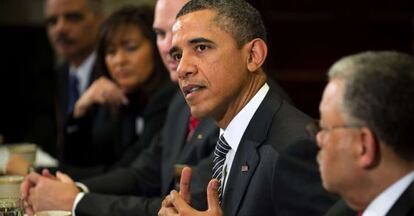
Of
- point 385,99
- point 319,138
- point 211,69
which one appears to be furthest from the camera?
point 211,69

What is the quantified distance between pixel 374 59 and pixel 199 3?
2.83 feet

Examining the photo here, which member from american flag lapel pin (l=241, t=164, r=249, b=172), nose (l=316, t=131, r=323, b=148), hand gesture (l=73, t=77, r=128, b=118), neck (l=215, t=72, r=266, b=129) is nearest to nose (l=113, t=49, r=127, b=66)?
hand gesture (l=73, t=77, r=128, b=118)

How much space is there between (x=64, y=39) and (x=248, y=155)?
3282 millimetres

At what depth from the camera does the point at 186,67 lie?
2.46m

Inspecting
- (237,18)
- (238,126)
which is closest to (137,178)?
(238,126)

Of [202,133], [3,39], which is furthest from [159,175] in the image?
[3,39]

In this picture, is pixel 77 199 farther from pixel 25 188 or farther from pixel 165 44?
pixel 165 44

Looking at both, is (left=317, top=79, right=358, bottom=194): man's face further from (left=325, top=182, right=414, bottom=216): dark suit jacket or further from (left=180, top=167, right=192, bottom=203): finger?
(left=180, top=167, right=192, bottom=203): finger

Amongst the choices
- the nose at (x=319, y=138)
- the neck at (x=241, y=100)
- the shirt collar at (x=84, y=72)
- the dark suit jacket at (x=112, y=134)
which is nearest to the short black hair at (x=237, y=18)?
the neck at (x=241, y=100)

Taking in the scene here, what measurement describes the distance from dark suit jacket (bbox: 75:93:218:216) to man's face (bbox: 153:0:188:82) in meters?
0.23

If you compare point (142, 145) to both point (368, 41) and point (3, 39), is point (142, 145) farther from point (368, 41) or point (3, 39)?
point (3, 39)

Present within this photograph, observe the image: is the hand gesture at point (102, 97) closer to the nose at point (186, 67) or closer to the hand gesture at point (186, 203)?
the nose at point (186, 67)

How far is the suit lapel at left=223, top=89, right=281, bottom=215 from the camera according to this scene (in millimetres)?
2365

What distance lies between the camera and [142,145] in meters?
3.92
